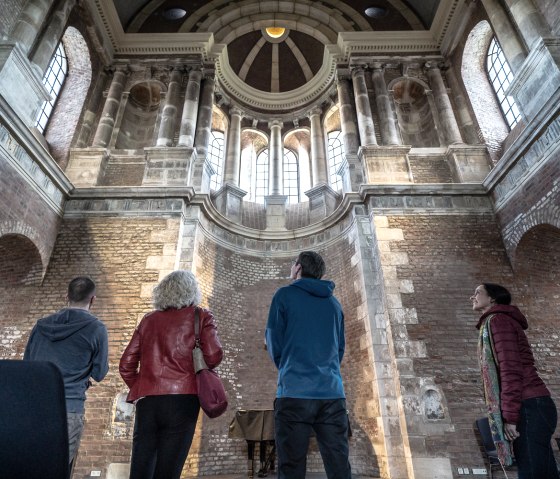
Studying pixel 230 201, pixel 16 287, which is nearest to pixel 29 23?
pixel 16 287

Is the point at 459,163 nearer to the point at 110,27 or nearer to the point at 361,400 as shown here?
the point at 361,400

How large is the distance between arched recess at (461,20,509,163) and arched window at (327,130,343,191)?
4041 millimetres

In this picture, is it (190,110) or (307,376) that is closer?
(307,376)

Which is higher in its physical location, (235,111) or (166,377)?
(235,111)

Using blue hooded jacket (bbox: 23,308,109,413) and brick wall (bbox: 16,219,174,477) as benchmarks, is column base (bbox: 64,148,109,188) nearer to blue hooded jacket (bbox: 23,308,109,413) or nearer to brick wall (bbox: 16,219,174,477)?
brick wall (bbox: 16,219,174,477)

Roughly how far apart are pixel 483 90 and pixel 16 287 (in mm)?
12159

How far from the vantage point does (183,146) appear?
9.42m

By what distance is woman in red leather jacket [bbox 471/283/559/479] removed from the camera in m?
2.46

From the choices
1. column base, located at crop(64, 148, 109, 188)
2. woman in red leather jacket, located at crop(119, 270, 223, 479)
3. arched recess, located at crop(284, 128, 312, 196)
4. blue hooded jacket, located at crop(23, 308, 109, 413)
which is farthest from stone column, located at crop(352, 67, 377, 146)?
blue hooded jacket, located at crop(23, 308, 109, 413)

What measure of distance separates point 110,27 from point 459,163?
34.8 feet

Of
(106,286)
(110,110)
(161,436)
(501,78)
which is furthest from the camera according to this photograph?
(110,110)

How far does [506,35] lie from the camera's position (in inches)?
330

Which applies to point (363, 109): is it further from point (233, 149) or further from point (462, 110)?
point (233, 149)

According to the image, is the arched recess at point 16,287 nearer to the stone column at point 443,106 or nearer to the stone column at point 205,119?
the stone column at point 205,119
